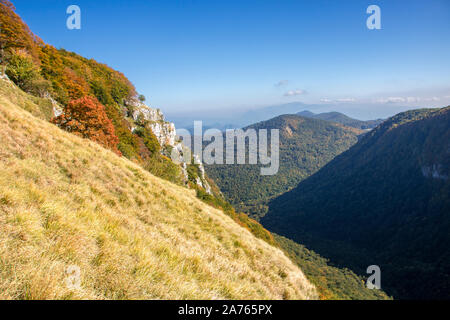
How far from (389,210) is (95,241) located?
177520mm

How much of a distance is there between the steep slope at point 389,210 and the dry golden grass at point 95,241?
11152 cm

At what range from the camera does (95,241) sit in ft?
12.8

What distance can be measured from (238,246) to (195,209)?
3.61m

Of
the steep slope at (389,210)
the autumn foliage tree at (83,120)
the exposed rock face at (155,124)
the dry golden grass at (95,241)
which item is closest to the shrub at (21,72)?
the autumn foliage tree at (83,120)

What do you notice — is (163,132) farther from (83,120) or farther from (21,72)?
(83,120)

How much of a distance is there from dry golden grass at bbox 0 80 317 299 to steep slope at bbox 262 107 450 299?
112 m

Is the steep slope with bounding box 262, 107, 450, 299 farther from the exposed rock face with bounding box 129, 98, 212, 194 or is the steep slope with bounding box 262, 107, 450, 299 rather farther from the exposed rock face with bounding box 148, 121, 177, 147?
the exposed rock face with bounding box 148, 121, 177, 147

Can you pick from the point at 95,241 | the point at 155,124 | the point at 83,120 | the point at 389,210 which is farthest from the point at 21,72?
the point at 389,210

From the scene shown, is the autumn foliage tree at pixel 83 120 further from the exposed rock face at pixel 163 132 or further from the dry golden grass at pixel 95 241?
the exposed rock face at pixel 163 132

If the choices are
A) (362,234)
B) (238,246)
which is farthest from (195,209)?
(362,234)

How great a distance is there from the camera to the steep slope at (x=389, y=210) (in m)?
90.6

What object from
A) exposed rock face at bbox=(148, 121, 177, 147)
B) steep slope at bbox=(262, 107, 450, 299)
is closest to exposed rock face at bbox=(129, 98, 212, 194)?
exposed rock face at bbox=(148, 121, 177, 147)

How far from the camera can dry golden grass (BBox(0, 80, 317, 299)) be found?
9.09 ft
